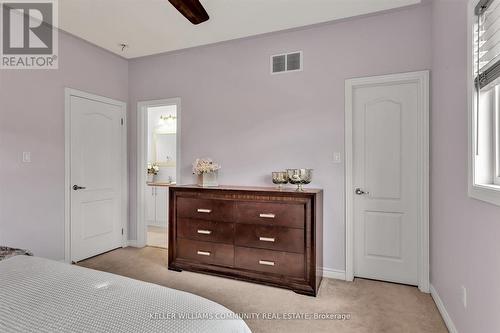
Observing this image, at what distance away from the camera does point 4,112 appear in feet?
8.80

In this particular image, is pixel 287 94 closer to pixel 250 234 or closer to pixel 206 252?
pixel 250 234

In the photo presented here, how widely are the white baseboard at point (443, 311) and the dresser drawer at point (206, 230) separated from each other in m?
1.87

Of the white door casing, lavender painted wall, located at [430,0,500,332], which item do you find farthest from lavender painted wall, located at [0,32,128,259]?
lavender painted wall, located at [430,0,500,332]

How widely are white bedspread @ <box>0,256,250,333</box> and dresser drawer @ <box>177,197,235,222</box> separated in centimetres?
171

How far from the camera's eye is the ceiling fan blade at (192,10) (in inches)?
93.7

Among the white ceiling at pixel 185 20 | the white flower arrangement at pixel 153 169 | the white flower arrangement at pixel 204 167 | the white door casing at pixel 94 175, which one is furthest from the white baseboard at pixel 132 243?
the white ceiling at pixel 185 20

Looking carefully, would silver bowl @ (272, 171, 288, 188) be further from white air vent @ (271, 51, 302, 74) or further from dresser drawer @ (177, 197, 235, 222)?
white air vent @ (271, 51, 302, 74)

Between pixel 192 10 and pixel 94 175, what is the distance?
238cm

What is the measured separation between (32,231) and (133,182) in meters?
1.35

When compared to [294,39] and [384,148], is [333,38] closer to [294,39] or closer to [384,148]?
[294,39]

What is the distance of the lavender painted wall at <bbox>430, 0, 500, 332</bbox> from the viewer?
1.40 metres

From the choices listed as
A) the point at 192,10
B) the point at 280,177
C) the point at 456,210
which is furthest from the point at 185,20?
the point at 456,210

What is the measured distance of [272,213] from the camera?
272 centimetres

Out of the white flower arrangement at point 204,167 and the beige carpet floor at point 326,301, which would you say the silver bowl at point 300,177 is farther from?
the beige carpet floor at point 326,301
